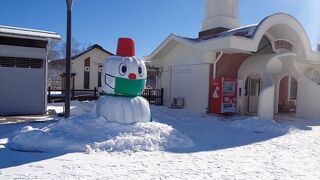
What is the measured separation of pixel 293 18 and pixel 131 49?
11.1m

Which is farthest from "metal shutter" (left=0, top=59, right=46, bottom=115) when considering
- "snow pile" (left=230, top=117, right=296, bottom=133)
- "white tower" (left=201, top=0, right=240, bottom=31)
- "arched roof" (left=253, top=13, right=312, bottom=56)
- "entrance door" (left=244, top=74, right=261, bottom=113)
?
"white tower" (left=201, top=0, right=240, bottom=31)

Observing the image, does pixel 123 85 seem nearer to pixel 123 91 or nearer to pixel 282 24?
pixel 123 91

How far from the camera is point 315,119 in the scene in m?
15.5

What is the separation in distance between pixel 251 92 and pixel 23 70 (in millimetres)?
12705

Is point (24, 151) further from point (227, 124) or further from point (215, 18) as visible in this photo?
point (215, 18)

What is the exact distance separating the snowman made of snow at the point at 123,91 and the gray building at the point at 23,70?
5.49 metres

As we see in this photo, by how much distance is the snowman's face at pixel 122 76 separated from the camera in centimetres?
875

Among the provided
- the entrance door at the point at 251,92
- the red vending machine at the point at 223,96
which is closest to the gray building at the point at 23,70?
the red vending machine at the point at 223,96

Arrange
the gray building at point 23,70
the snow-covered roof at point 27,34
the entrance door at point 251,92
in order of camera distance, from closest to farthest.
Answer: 1. the snow-covered roof at point 27,34
2. the gray building at point 23,70
3. the entrance door at point 251,92

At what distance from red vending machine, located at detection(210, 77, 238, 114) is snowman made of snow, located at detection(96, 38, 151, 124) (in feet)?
24.2

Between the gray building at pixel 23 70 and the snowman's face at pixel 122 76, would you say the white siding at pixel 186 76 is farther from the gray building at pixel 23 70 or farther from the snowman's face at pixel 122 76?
the snowman's face at pixel 122 76

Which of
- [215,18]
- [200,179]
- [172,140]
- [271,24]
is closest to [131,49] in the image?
[172,140]

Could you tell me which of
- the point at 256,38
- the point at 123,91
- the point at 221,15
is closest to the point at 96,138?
the point at 123,91

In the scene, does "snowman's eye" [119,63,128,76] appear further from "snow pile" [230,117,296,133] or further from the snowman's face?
"snow pile" [230,117,296,133]
